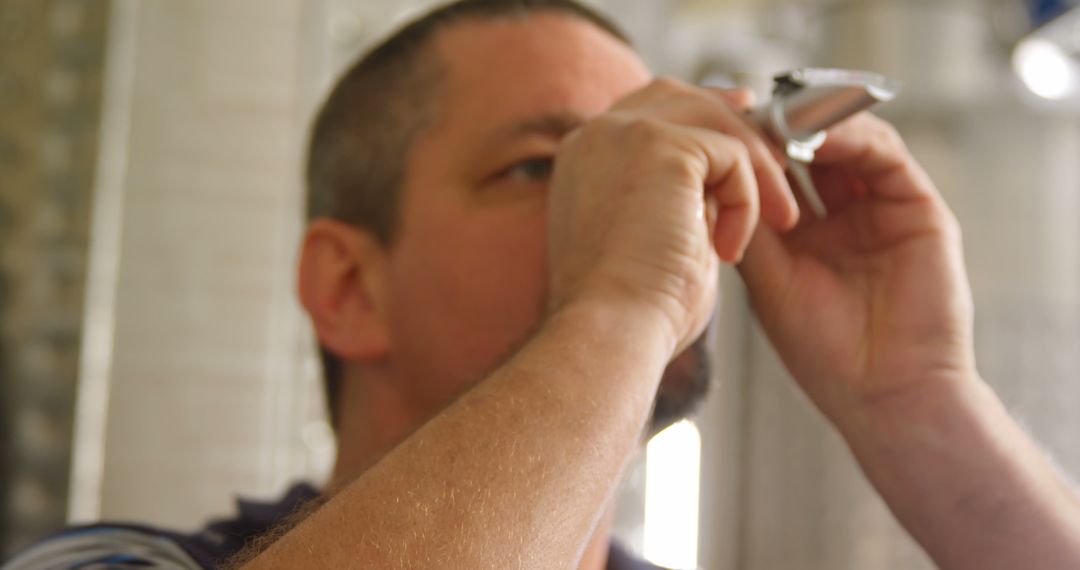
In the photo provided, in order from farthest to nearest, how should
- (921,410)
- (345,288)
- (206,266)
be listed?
(206,266)
(345,288)
(921,410)

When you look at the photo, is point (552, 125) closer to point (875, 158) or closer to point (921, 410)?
point (875, 158)

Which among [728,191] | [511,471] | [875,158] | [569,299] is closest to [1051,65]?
[875,158]

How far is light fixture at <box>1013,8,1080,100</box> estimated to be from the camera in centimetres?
180

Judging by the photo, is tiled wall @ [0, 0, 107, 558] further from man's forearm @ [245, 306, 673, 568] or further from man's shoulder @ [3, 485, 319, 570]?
man's forearm @ [245, 306, 673, 568]

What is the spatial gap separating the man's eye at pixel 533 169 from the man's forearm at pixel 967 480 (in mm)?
368

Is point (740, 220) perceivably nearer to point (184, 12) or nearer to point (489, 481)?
point (489, 481)

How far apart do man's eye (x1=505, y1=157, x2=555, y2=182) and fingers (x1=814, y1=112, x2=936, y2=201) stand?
0.82ft

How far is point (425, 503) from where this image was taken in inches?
20.8

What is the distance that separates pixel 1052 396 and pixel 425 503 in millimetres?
1507

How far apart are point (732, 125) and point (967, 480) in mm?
363

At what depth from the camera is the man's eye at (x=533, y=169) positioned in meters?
0.95

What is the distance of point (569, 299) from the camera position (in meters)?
0.68

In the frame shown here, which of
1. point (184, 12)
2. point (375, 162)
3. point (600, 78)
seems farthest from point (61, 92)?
point (600, 78)

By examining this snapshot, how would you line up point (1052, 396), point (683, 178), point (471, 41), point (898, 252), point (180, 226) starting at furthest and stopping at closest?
point (1052, 396) < point (180, 226) < point (471, 41) < point (898, 252) < point (683, 178)
